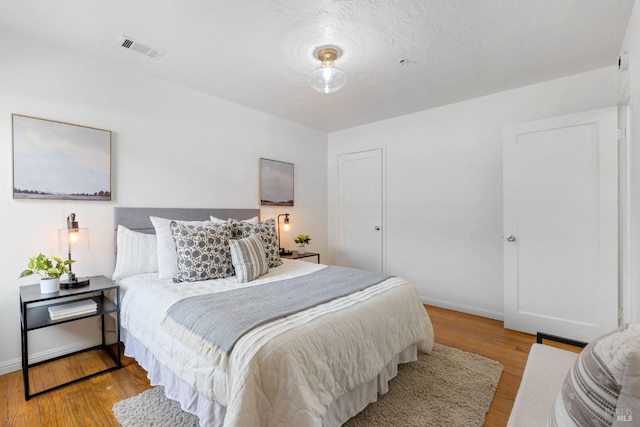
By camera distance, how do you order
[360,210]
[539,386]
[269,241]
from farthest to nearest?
1. [360,210]
2. [269,241]
3. [539,386]

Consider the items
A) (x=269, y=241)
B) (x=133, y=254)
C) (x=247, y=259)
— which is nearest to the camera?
(x=247, y=259)

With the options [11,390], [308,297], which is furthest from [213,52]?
[11,390]

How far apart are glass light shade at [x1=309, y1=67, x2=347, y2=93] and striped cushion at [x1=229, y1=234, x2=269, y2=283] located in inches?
56.5

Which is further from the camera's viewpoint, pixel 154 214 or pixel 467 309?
pixel 467 309

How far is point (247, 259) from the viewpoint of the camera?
94.5 inches

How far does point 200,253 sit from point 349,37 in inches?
79.9

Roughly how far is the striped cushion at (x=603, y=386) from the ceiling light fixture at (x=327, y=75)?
2.17 m

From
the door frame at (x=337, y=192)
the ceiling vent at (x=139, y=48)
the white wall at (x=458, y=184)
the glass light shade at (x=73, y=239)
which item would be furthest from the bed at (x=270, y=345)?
the door frame at (x=337, y=192)

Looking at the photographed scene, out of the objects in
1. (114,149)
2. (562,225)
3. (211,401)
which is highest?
(114,149)

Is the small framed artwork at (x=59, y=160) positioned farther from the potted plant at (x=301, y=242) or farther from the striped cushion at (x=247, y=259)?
the potted plant at (x=301, y=242)

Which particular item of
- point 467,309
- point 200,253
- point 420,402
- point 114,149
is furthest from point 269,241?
point 467,309

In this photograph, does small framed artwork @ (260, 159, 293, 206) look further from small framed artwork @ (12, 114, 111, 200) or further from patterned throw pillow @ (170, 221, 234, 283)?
small framed artwork @ (12, 114, 111, 200)

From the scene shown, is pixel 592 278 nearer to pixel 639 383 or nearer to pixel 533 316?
pixel 533 316

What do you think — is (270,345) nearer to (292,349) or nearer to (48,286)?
(292,349)
